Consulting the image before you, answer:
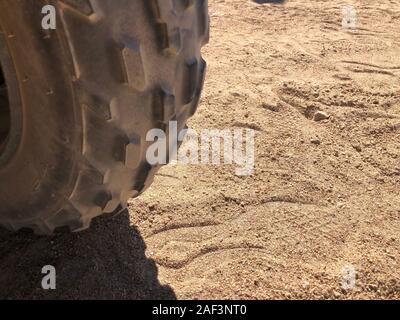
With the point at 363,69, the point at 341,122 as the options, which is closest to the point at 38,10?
the point at 341,122

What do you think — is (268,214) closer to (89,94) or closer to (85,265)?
(85,265)

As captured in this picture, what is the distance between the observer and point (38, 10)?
120 cm

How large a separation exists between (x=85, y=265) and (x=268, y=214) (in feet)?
2.53

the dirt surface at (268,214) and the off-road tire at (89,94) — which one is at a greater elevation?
the off-road tire at (89,94)

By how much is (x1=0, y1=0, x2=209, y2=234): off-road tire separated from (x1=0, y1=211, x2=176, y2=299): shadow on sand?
0.28m

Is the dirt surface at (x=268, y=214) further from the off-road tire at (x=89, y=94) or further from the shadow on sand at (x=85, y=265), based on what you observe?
the off-road tire at (x=89, y=94)

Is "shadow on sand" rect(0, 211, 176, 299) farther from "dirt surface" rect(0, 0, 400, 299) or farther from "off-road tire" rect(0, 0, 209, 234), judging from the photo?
"off-road tire" rect(0, 0, 209, 234)

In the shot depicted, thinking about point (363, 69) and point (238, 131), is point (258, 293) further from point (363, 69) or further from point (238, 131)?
point (363, 69)

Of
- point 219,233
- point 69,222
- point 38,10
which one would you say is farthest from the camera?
point 219,233

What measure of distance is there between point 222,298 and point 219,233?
1.06 feet

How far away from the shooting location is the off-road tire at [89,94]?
1.23 m

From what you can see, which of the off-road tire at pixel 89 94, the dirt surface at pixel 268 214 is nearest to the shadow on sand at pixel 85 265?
the dirt surface at pixel 268 214

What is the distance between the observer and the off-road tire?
4.02 ft

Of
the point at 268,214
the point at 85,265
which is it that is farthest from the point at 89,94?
the point at 268,214
